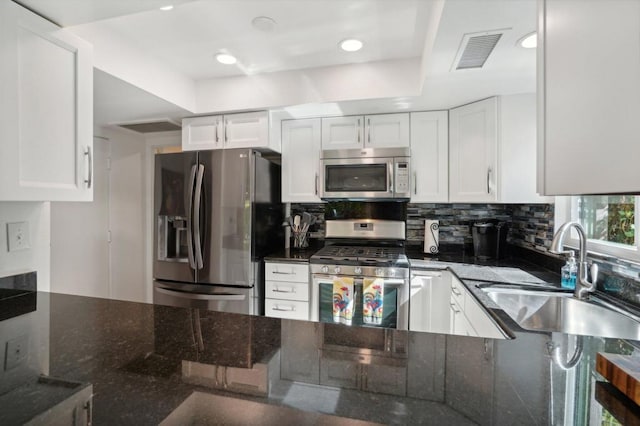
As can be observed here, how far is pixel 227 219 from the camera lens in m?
2.26

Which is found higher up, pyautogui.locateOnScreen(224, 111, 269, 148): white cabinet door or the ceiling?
the ceiling

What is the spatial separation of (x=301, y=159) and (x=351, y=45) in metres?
1.03

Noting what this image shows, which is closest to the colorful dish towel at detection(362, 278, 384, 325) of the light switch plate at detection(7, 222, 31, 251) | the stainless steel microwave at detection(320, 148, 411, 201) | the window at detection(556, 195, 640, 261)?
the stainless steel microwave at detection(320, 148, 411, 201)

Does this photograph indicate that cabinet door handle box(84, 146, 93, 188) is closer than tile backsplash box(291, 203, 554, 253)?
Yes

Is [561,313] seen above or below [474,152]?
below

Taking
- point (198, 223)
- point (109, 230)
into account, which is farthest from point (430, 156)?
point (109, 230)

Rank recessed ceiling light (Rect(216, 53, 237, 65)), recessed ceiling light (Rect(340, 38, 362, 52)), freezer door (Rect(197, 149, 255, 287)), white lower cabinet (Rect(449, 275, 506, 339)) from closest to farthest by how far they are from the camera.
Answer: white lower cabinet (Rect(449, 275, 506, 339)) < recessed ceiling light (Rect(340, 38, 362, 52)) < recessed ceiling light (Rect(216, 53, 237, 65)) < freezer door (Rect(197, 149, 255, 287))

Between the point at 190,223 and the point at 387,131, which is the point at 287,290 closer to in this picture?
the point at 190,223

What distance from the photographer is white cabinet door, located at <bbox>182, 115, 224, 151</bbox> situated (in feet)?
8.13

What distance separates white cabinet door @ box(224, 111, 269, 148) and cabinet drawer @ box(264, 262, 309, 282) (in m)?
1.01

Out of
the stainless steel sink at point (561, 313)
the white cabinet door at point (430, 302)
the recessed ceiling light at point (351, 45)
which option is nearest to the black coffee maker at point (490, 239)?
the white cabinet door at point (430, 302)

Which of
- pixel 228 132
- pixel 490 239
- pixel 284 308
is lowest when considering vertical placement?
pixel 284 308

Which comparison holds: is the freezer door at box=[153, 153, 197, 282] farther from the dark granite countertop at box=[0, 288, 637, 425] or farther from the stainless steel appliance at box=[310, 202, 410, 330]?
the dark granite countertop at box=[0, 288, 637, 425]

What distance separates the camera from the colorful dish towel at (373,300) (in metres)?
2.12
